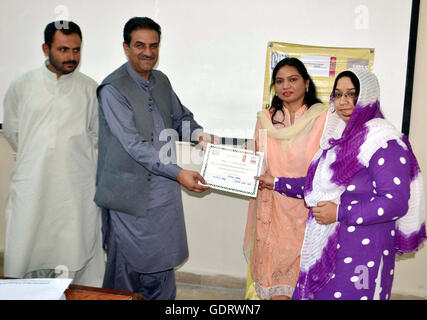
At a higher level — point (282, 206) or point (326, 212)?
point (326, 212)

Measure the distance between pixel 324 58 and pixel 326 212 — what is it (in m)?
1.43

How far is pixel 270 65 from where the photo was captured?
8.52 feet

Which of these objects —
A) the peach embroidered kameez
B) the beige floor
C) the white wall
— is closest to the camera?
the peach embroidered kameez

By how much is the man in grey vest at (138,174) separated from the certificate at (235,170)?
0.10 meters

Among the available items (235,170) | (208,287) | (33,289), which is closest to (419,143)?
(235,170)

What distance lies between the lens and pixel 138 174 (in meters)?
2.03

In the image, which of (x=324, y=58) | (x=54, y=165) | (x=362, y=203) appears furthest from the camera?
(x=324, y=58)

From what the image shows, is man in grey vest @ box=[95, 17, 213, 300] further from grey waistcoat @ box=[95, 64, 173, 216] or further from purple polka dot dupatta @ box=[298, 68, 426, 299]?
purple polka dot dupatta @ box=[298, 68, 426, 299]

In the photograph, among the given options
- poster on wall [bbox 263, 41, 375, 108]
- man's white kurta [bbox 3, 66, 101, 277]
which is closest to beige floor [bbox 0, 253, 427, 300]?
man's white kurta [bbox 3, 66, 101, 277]

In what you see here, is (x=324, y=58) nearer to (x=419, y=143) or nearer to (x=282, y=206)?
(x=419, y=143)

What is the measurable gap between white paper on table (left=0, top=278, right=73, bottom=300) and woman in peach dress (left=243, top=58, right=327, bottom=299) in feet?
4.48

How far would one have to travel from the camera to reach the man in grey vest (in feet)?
6.54
